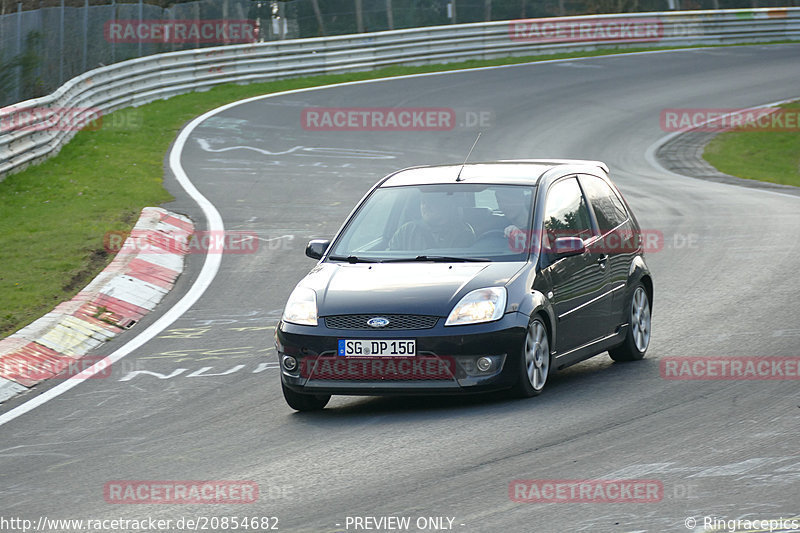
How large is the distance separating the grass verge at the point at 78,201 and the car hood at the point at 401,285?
4.18m

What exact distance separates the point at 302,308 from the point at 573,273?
6.89 ft

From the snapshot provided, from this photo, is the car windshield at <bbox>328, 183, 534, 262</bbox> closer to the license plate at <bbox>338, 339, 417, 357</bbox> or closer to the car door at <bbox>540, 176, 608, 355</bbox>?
the car door at <bbox>540, 176, 608, 355</bbox>

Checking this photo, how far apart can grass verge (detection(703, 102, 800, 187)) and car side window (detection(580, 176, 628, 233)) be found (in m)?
15.0

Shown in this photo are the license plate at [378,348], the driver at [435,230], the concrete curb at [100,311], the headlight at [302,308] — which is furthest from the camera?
the concrete curb at [100,311]

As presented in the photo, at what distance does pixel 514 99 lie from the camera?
3259cm

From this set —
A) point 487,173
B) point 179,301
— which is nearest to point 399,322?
point 487,173

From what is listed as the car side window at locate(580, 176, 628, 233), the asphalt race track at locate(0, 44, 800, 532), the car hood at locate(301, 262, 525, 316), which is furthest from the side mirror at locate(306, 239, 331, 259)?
the car side window at locate(580, 176, 628, 233)

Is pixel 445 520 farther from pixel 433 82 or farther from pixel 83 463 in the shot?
pixel 433 82

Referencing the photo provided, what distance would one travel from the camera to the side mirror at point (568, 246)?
29.3ft

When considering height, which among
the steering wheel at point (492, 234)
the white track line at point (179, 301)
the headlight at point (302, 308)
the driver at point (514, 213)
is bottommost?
the white track line at point (179, 301)

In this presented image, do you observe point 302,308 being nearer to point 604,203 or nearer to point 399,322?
point 399,322

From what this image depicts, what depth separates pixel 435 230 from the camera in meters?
9.13

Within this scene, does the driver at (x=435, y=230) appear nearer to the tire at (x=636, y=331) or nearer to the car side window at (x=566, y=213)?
the car side window at (x=566, y=213)

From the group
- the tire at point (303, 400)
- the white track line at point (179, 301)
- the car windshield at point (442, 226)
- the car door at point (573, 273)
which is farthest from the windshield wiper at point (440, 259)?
the white track line at point (179, 301)
